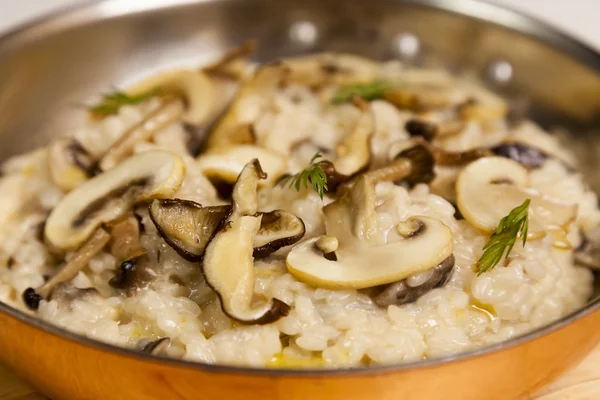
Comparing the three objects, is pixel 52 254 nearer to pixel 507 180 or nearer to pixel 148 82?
pixel 148 82

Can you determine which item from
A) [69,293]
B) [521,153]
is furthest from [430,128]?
[69,293]

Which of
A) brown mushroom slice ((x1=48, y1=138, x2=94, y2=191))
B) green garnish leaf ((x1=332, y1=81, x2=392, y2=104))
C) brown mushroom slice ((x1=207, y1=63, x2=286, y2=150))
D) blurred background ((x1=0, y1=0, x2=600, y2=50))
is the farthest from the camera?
blurred background ((x1=0, y1=0, x2=600, y2=50))

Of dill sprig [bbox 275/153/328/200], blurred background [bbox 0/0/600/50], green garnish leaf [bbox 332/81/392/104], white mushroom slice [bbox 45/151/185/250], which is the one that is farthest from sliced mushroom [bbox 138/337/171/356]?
blurred background [bbox 0/0/600/50]

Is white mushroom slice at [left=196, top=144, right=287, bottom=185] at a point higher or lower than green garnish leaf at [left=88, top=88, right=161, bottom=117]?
lower

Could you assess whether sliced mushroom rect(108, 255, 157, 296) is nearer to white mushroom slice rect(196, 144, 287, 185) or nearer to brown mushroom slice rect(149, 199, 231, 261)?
brown mushroom slice rect(149, 199, 231, 261)

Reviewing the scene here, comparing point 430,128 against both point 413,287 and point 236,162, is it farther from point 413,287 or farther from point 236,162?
point 413,287

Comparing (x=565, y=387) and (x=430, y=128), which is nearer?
(x=565, y=387)

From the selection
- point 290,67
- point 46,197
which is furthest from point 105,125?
point 290,67

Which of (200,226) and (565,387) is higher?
(200,226)
